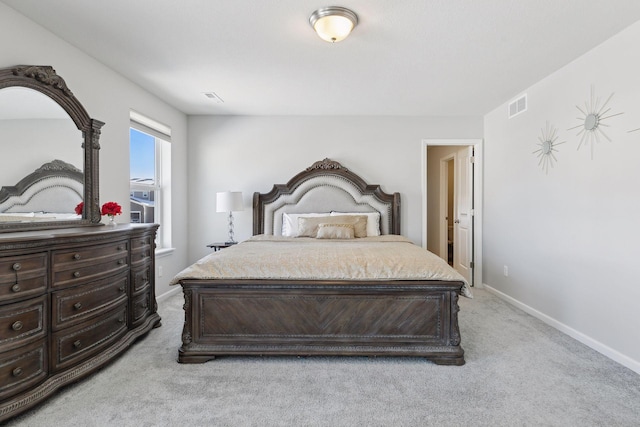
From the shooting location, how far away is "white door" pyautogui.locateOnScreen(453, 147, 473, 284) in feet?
15.5

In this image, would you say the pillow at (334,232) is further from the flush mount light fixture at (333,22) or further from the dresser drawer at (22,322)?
the dresser drawer at (22,322)

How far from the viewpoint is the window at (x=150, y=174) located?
3770 mm

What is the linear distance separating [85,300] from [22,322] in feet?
1.30

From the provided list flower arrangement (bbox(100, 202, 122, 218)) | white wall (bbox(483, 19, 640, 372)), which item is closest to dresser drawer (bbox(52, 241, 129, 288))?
flower arrangement (bbox(100, 202, 122, 218))

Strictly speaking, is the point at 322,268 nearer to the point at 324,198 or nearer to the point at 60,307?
the point at 60,307

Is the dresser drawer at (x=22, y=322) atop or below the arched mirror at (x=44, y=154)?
below

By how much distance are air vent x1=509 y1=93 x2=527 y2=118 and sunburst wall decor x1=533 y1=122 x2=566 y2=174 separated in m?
0.46

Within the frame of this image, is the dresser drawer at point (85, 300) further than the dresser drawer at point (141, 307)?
No

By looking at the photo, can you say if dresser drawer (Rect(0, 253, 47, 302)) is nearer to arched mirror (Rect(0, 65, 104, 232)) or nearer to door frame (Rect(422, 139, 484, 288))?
arched mirror (Rect(0, 65, 104, 232))

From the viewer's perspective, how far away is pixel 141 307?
112 inches

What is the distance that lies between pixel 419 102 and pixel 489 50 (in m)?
1.35

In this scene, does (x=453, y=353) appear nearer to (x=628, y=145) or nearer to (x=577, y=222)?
(x=577, y=222)

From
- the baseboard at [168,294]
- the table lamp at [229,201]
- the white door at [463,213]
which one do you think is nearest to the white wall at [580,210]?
the white door at [463,213]

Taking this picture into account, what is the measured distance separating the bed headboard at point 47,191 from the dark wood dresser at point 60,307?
0.27 meters
